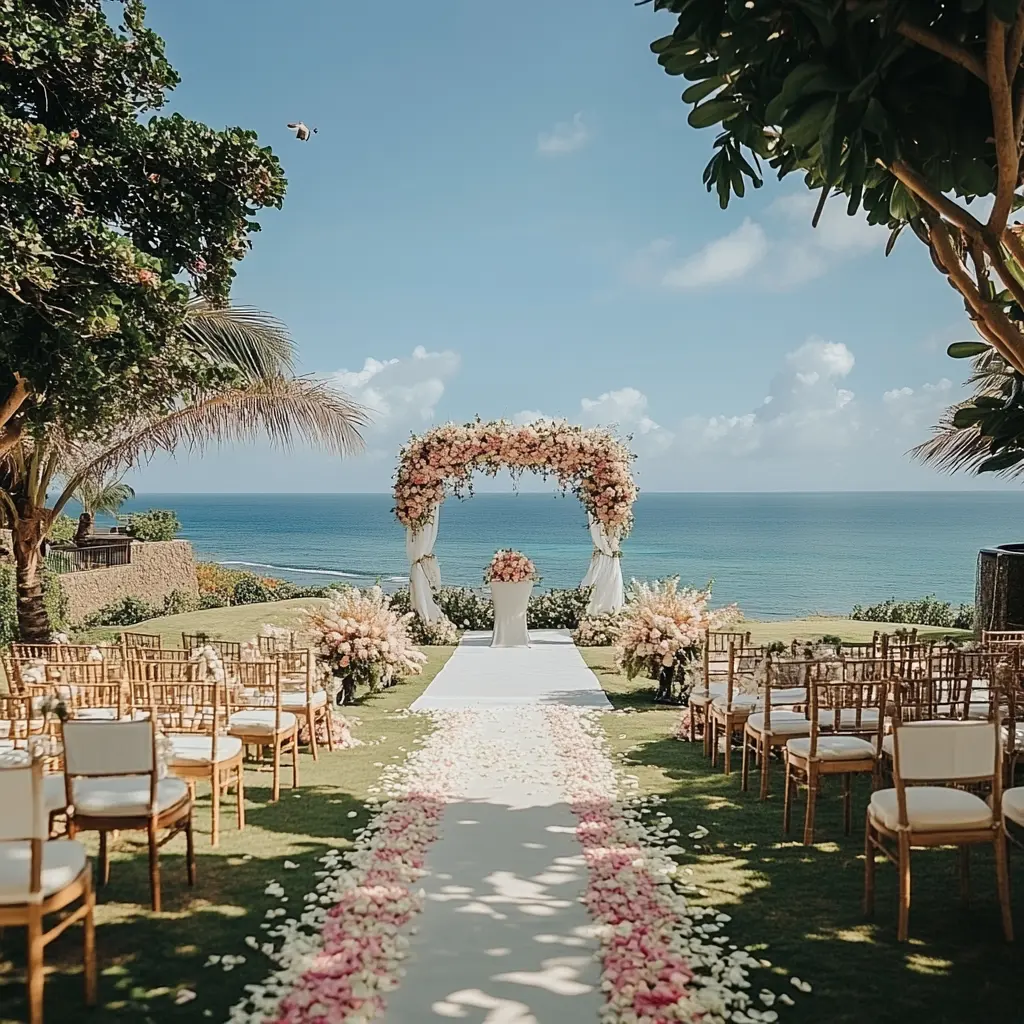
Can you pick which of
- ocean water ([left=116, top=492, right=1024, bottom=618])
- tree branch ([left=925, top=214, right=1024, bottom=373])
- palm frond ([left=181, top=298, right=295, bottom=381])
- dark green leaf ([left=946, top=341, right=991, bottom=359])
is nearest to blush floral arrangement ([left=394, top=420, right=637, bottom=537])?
palm frond ([left=181, top=298, right=295, bottom=381])

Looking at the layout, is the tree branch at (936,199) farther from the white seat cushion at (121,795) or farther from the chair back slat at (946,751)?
the white seat cushion at (121,795)

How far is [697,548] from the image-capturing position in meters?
73.1

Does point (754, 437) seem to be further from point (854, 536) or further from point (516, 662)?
point (516, 662)

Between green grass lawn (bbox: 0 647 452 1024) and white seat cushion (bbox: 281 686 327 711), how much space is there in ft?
1.80

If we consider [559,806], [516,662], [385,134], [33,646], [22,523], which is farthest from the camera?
[385,134]

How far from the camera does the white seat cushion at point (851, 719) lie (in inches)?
238

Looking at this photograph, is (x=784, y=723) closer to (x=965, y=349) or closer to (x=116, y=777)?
(x=965, y=349)

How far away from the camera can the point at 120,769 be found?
4391mm

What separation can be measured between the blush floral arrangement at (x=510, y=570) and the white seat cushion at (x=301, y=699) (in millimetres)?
6894

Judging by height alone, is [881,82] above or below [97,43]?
below

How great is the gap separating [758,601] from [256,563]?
3418cm

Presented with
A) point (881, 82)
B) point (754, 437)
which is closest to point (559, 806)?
point (881, 82)

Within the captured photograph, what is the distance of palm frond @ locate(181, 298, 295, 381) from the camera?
11.4 m

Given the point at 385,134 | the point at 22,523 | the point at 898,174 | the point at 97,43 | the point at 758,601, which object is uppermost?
the point at 385,134
